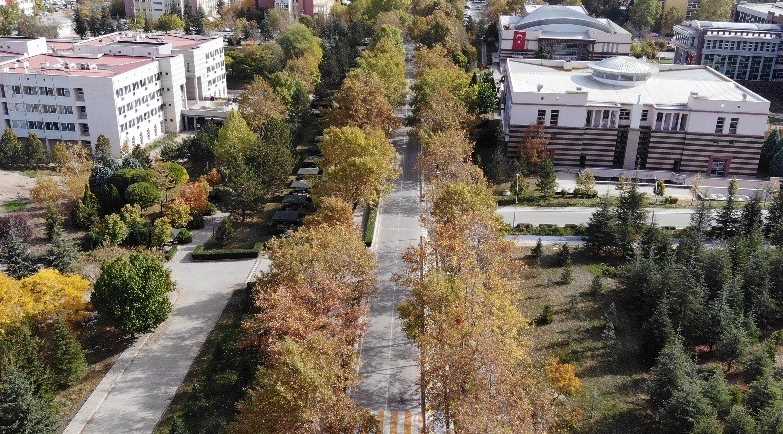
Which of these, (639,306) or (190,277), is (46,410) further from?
(639,306)

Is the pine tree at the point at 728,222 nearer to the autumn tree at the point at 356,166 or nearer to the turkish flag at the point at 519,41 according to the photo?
the autumn tree at the point at 356,166

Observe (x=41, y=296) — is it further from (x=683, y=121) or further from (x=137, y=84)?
(x=683, y=121)

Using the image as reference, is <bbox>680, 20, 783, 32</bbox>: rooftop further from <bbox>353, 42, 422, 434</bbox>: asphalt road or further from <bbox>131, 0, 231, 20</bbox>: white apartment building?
<bbox>131, 0, 231, 20</bbox>: white apartment building

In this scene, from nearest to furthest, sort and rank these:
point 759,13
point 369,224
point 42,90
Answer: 1. point 369,224
2. point 42,90
3. point 759,13

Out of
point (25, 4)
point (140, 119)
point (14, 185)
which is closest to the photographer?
point (14, 185)

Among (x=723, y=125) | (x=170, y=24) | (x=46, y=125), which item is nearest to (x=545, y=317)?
(x=723, y=125)

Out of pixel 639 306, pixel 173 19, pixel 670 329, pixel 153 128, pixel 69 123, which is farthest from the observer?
pixel 173 19

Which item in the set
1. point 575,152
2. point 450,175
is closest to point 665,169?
point 575,152
